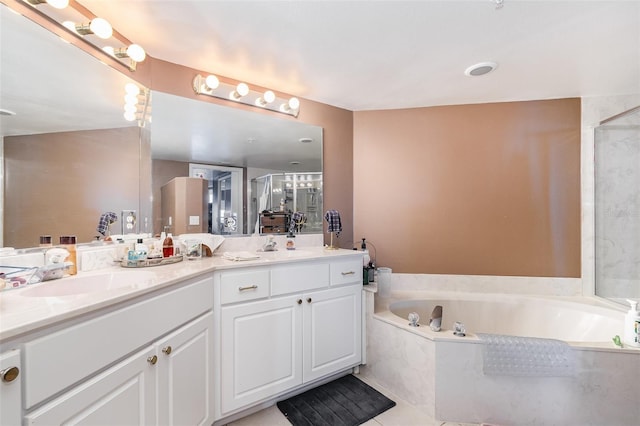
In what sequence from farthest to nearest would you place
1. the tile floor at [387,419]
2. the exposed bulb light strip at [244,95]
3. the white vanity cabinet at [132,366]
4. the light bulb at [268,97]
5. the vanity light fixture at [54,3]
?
1. the light bulb at [268,97]
2. the exposed bulb light strip at [244,95]
3. the tile floor at [387,419]
4. the vanity light fixture at [54,3]
5. the white vanity cabinet at [132,366]

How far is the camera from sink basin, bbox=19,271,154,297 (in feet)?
3.33

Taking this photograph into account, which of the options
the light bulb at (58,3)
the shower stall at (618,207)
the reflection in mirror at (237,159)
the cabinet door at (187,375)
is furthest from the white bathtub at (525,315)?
the light bulb at (58,3)

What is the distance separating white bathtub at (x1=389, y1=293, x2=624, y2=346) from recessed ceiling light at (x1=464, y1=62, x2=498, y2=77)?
1713 mm

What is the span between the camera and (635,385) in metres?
1.43

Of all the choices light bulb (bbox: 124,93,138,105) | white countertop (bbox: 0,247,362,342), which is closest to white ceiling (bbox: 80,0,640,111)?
light bulb (bbox: 124,93,138,105)

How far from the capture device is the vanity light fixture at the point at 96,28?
4.13 ft

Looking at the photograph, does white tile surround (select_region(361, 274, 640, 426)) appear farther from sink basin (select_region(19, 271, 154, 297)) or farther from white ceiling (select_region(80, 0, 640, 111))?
white ceiling (select_region(80, 0, 640, 111))

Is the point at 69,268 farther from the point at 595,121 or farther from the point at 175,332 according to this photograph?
the point at 595,121

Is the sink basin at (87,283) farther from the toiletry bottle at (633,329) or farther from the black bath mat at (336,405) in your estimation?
the toiletry bottle at (633,329)

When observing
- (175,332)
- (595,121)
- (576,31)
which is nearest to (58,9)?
(175,332)

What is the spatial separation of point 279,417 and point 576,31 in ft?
8.78

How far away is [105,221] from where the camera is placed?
1439 millimetres

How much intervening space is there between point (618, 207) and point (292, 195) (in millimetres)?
2586

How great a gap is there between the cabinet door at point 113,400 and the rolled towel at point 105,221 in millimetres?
773
